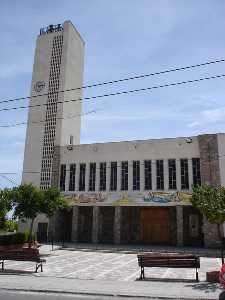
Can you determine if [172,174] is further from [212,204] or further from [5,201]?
[212,204]

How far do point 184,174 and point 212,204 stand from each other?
58.1ft

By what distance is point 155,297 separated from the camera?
9992 millimetres

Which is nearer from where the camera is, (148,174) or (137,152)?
(148,174)

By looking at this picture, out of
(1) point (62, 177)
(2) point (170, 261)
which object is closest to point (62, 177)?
(1) point (62, 177)

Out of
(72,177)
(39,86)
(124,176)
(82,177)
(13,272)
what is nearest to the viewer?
(13,272)

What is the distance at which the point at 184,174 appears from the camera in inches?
1254

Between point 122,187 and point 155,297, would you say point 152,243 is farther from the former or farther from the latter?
point 155,297

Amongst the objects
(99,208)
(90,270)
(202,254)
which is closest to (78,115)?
(99,208)

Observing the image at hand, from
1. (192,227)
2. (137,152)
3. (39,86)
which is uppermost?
(39,86)

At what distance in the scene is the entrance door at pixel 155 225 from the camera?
3334 centimetres

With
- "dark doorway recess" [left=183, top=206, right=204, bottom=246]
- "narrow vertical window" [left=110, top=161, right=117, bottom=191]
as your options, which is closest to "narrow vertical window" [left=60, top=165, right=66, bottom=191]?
"narrow vertical window" [left=110, top=161, right=117, bottom=191]

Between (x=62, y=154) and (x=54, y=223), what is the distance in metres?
7.09

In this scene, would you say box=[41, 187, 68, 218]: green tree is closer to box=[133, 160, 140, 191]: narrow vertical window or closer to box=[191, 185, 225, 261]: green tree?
box=[133, 160, 140, 191]: narrow vertical window

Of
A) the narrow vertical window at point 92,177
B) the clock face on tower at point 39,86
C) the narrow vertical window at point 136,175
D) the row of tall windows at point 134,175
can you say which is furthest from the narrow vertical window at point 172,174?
the clock face on tower at point 39,86
